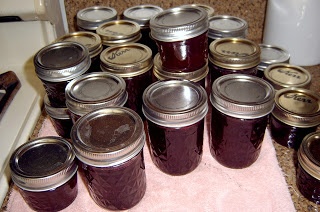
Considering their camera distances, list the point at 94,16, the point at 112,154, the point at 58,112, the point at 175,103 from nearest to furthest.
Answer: the point at 112,154 → the point at 175,103 → the point at 58,112 → the point at 94,16

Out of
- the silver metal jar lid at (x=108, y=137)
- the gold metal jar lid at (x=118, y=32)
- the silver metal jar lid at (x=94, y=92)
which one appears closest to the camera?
the silver metal jar lid at (x=108, y=137)

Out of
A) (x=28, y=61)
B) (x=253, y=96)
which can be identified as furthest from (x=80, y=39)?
(x=253, y=96)

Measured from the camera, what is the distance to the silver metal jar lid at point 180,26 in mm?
836

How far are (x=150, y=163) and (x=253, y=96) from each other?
30cm

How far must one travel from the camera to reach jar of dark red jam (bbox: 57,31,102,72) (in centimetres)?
97

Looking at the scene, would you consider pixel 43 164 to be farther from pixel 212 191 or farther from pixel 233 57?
pixel 233 57

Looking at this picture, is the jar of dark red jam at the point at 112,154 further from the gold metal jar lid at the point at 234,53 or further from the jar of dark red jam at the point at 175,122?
the gold metal jar lid at the point at 234,53

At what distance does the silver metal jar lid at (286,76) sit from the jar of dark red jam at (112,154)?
1.38 feet

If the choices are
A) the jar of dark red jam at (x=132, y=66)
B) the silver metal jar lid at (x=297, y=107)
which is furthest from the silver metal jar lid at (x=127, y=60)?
the silver metal jar lid at (x=297, y=107)

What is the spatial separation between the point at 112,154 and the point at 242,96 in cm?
32

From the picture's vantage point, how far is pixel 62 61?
0.90 metres

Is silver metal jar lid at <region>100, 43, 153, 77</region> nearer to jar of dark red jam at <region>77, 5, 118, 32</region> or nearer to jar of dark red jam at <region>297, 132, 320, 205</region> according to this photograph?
jar of dark red jam at <region>77, 5, 118, 32</region>

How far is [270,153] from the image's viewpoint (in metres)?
0.91

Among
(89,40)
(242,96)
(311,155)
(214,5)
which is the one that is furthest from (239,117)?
(214,5)
